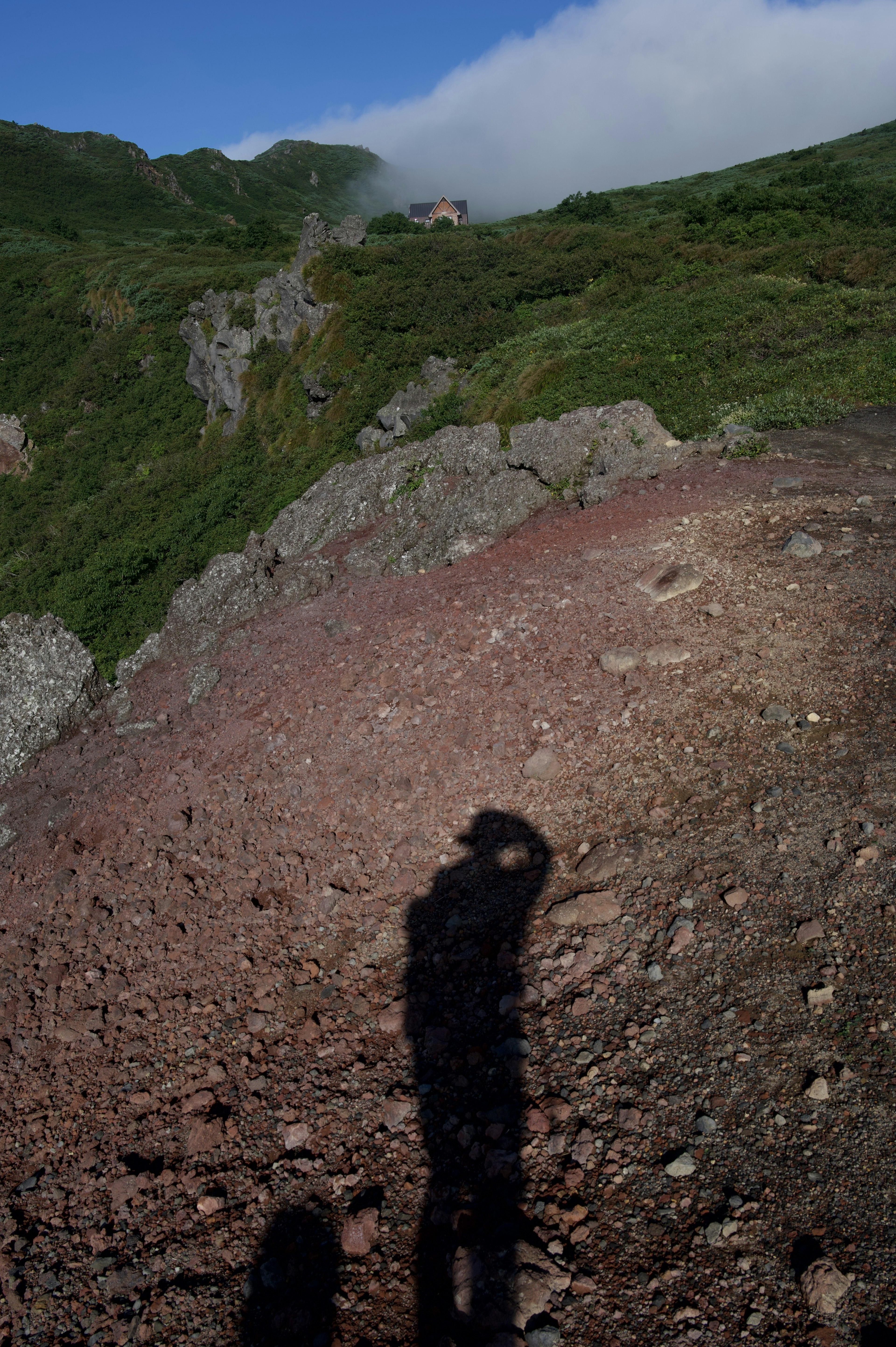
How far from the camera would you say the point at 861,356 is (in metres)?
13.9

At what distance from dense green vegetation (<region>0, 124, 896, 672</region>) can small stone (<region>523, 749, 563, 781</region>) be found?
8559 millimetres

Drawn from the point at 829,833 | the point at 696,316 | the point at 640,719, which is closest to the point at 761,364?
the point at 696,316

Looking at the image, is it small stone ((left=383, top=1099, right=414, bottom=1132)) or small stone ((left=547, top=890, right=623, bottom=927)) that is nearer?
small stone ((left=383, top=1099, right=414, bottom=1132))

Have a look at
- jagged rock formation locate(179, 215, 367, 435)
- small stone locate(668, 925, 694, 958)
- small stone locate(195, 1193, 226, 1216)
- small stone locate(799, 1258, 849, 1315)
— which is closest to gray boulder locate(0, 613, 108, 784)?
small stone locate(195, 1193, 226, 1216)

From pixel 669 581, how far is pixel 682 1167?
594cm

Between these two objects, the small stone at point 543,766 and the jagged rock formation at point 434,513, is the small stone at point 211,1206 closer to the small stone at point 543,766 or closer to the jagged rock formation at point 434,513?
the small stone at point 543,766

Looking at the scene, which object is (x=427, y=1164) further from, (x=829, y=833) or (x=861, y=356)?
(x=861, y=356)

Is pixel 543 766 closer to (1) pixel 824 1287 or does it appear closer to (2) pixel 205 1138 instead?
(2) pixel 205 1138

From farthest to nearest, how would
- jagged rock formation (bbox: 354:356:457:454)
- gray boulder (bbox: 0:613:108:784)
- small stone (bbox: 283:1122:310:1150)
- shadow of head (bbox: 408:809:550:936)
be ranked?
1. jagged rock formation (bbox: 354:356:457:454)
2. gray boulder (bbox: 0:613:108:784)
3. shadow of head (bbox: 408:809:550:936)
4. small stone (bbox: 283:1122:310:1150)

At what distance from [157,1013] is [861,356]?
16.5 metres

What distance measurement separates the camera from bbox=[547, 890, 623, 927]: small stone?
4.85 meters

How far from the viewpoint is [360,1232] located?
368cm

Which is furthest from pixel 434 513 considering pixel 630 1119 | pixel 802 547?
pixel 630 1119

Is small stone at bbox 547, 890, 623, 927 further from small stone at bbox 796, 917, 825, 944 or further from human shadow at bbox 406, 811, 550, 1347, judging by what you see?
small stone at bbox 796, 917, 825, 944
